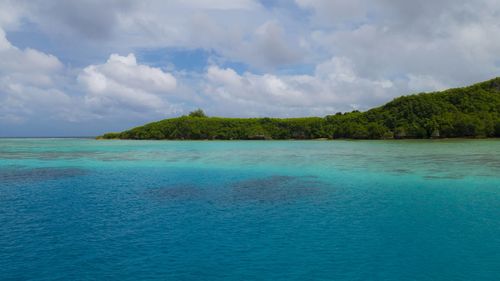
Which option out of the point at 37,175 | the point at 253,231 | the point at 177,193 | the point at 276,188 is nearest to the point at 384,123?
the point at 276,188

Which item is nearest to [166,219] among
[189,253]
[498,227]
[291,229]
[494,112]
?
[189,253]

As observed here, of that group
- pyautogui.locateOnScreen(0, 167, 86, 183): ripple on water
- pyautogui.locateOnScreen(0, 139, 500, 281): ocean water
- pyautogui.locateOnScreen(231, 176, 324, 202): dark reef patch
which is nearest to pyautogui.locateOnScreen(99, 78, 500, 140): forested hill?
pyautogui.locateOnScreen(0, 139, 500, 281): ocean water

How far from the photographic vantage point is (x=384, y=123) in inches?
5792

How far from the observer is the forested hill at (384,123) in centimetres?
12325

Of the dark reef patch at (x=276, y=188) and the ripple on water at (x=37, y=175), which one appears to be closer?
the dark reef patch at (x=276, y=188)

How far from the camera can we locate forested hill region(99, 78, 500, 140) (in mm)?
123250

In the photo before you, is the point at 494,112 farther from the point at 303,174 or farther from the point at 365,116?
the point at 303,174

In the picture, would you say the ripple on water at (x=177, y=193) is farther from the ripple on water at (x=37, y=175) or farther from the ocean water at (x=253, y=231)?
the ripple on water at (x=37, y=175)

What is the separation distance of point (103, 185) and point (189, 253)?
56.0 feet

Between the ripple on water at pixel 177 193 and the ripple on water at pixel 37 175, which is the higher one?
the ripple on water at pixel 37 175

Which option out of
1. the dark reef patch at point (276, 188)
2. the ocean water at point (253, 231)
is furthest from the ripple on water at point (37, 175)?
the dark reef patch at point (276, 188)

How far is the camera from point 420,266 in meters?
11.8

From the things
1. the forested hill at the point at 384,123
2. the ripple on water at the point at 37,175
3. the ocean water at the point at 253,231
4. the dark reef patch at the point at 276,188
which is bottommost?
the ocean water at the point at 253,231

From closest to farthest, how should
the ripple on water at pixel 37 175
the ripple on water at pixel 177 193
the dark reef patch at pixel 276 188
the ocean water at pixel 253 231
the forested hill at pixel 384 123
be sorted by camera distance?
the ocean water at pixel 253 231
the dark reef patch at pixel 276 188
the ripple on water at pixel 177 193
the ripple on water at pixel 37 175
the forested hill at pixel 384 123
